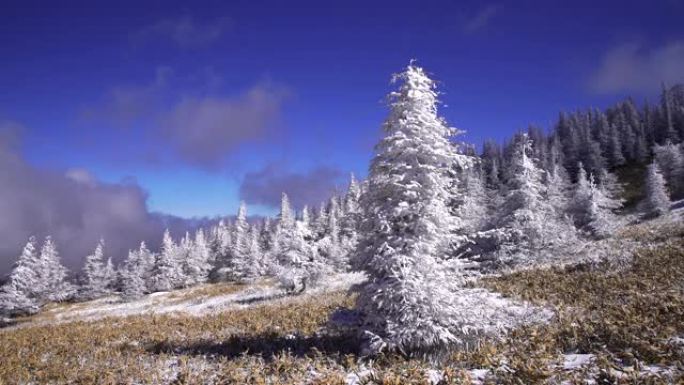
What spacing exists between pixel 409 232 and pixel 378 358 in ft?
11.5

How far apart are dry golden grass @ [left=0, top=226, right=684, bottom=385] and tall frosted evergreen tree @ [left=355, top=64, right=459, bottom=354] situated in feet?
A: 2.83

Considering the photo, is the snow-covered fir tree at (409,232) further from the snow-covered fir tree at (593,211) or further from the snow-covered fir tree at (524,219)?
the snow-covered fir tree at (593,211)

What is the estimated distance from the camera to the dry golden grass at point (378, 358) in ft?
31.3

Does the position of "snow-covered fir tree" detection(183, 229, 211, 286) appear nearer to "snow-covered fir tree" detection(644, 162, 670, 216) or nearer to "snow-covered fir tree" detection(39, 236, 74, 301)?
"snow-covered fir tree" detection(39, 236, 74, 301)

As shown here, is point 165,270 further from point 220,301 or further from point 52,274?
point 220,301

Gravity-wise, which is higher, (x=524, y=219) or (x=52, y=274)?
(x=52, y=274)

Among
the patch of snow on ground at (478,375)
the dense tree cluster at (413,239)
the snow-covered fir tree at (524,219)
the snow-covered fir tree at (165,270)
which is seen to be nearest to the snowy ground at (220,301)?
the dense tree cluster at (413,239)

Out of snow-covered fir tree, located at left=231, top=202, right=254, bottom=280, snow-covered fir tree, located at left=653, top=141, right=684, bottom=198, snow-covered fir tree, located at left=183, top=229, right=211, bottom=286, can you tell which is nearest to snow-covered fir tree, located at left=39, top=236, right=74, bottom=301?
snow-covered fir tree, located at left=183, top=229, right=211, bottom=286

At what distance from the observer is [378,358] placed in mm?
11141

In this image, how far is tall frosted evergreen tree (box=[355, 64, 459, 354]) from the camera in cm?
1125

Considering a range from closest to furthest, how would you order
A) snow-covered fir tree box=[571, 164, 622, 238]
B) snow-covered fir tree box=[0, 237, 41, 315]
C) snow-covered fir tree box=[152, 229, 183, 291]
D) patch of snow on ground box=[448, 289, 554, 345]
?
1. patch of snow on ground box=[448, 289, 554, 345]
2. snow-covered fir tree box=[571, 164, 622, 238]
3. snow-covered fir tree box=[0, 237, 41, 315]
4. snow-covered fir tree box=[152, 229, 183, 291]

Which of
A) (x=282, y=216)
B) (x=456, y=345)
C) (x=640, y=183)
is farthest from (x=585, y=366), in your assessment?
(x=640, y=183)

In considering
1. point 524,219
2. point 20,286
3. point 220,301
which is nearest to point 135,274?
point 20,286

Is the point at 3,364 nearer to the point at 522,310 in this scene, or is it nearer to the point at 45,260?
the point at 522,310
